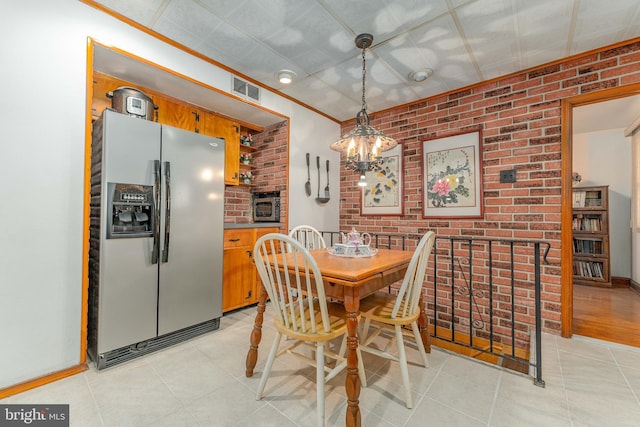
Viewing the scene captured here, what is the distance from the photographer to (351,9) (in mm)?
1798

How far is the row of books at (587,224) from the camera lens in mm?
4129

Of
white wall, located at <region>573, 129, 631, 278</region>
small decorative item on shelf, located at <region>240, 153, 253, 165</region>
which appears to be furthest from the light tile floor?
white wall, located at <region>573, 129, 631, 278</region>

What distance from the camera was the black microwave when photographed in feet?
10.9

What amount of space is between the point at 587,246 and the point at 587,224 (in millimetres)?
350

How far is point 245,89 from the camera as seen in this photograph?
2701 mm

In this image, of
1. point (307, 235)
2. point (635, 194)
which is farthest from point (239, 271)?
point (635, 194)

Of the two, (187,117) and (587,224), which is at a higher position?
(187,117)

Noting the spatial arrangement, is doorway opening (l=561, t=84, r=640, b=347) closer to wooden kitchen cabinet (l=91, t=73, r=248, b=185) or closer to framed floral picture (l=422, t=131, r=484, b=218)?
framed floral picture (l=422, t=131, r=484, b=218)

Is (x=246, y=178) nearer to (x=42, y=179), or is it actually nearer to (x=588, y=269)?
(x=42, y=179)

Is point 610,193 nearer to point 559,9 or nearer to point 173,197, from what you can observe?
point 559,9

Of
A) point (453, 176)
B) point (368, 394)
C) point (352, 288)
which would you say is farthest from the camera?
point (453, 176)

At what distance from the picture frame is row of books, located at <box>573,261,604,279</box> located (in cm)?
334

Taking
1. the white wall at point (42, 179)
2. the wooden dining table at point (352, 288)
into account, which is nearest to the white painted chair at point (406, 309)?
the wooden dining table at point (352, 288)

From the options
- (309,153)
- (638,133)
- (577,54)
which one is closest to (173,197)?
(309,153)
